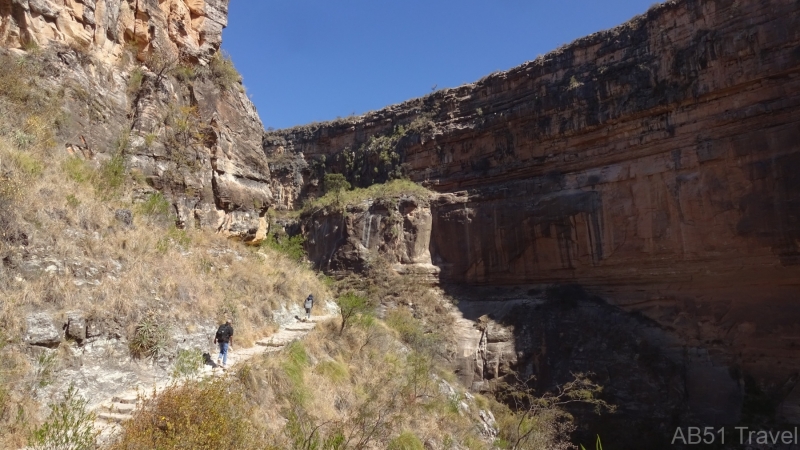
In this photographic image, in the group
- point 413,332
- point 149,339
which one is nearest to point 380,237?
point 413,332

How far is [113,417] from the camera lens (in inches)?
243

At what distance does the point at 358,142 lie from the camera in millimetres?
33688

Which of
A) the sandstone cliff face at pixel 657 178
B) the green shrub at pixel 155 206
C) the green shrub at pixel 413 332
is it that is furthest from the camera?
the green shrub at pixel 413 332

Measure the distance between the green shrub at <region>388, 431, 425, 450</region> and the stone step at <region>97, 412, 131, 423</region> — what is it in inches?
172

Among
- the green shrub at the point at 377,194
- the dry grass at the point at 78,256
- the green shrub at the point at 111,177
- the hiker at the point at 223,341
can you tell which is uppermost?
the green shrub at the point at 377,194

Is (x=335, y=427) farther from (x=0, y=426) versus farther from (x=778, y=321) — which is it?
(x=778, y=321)

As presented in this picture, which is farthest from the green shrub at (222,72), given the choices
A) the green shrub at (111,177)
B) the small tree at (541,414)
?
the small tree at (541,414)

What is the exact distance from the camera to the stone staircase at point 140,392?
19.7 ft

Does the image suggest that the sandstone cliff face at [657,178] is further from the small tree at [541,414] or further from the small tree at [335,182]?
the small tree at [335,182]

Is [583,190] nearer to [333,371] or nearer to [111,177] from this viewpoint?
[333,371]

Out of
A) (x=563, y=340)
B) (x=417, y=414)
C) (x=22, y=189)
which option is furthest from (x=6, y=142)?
(x=563, y=340)

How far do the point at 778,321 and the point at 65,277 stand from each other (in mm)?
20016

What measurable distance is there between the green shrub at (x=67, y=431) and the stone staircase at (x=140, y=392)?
149 mm

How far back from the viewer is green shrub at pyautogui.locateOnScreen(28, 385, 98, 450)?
5.19 metres
